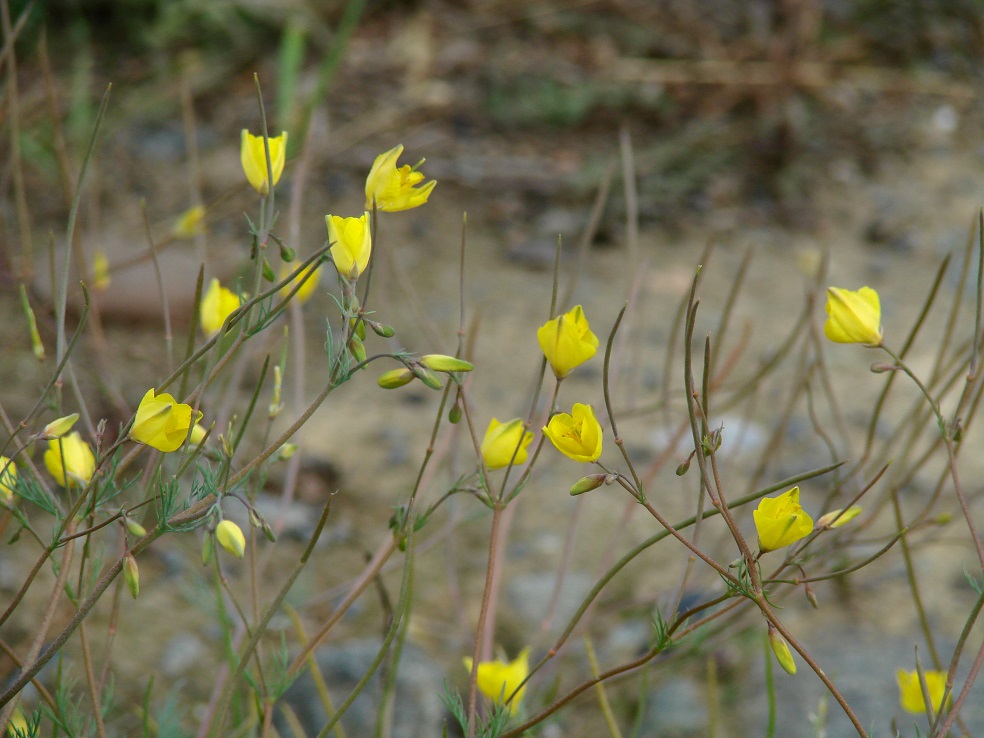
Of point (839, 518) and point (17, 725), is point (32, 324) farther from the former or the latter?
point (839, 518)

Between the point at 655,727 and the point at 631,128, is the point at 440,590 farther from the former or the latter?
the point at 631,128

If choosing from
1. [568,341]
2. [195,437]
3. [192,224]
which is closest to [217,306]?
[195,437]

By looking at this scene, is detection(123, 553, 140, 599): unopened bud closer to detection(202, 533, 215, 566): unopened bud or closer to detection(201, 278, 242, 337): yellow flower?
detection(202, 533, 215, 566): unopened bud

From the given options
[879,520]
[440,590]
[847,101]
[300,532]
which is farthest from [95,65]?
[879,520]

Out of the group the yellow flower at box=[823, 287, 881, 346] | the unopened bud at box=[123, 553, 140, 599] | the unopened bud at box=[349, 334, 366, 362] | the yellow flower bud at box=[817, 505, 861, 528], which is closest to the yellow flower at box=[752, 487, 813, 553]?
the yellow flower bud at box=[817, 505, 861, 528]

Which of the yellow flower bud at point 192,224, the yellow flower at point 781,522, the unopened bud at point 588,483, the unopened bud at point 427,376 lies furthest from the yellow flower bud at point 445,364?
the yellow flower bud at point 192,224

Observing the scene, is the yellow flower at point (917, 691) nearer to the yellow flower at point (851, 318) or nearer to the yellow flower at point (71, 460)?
the yellow flower at point (851, 318)
